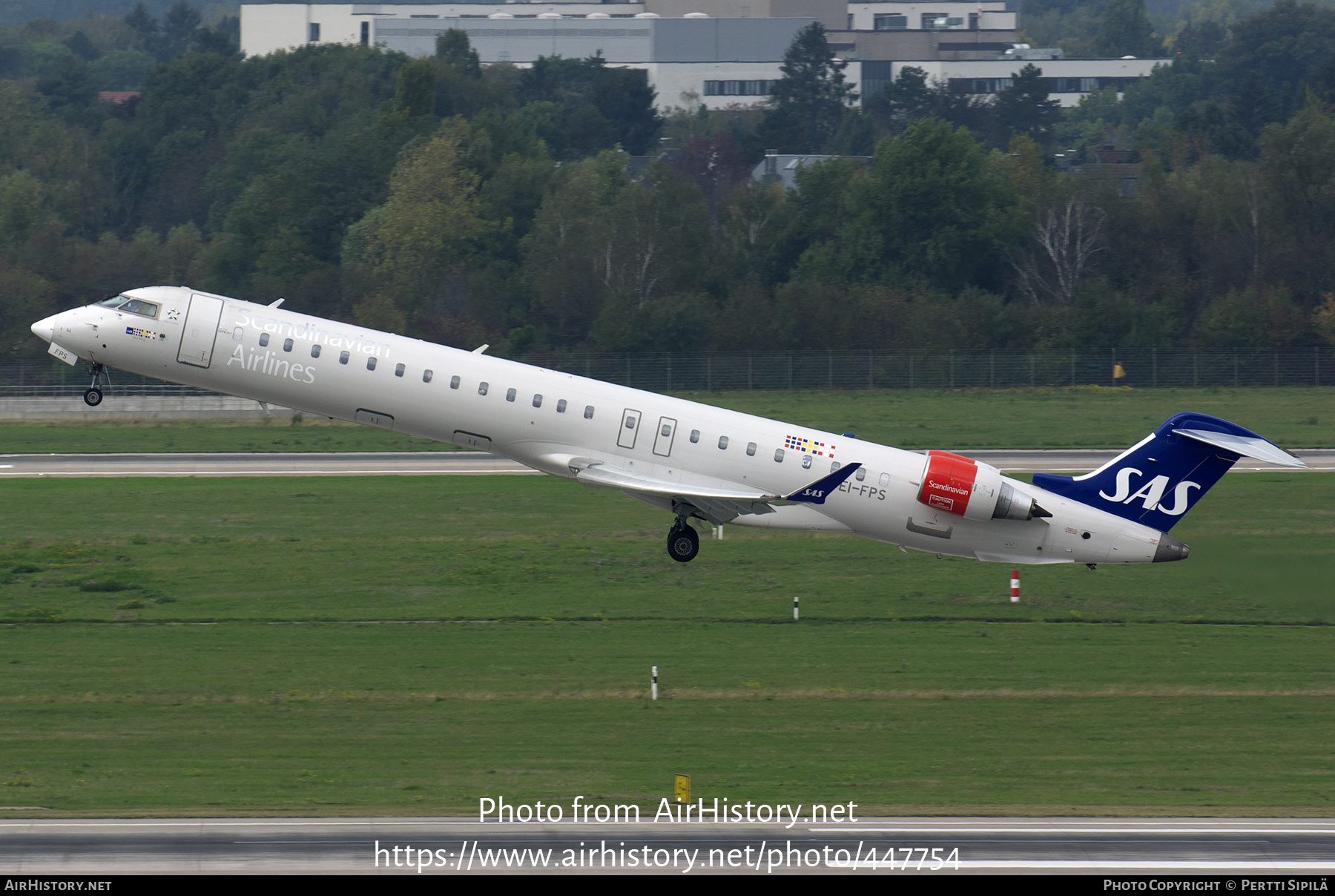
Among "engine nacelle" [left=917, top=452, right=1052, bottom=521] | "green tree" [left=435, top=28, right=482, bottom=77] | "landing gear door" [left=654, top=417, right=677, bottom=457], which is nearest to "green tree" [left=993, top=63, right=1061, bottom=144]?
"green tree" [left=435, top=28, right=482, bottom=77]

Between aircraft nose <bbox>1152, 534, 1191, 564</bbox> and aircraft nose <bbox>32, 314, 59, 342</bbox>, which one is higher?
aircraft nose <bbox>32, 314, 59, 342</bbox>

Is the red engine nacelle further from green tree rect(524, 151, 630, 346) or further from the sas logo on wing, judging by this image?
green tree rect(524, 151, 630, 346)

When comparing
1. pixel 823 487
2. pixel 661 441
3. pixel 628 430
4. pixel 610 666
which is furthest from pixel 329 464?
pixel 823 487

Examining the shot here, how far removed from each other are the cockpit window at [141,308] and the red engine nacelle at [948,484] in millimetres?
20251

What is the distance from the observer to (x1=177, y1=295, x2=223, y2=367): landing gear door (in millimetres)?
38562

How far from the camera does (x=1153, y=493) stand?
136 feet

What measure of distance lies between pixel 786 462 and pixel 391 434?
4638 cm

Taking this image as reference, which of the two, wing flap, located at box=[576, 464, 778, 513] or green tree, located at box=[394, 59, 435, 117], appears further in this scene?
green tree, located at box=[394, 59, 435, 117]

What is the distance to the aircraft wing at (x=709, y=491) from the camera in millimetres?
38562

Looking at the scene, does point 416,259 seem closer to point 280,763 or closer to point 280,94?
point 280,94

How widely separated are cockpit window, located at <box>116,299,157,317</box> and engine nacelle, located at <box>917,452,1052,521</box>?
20.3 m

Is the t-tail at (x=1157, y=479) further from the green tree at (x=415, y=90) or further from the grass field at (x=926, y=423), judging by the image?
the green tree at (x=415, y=90)

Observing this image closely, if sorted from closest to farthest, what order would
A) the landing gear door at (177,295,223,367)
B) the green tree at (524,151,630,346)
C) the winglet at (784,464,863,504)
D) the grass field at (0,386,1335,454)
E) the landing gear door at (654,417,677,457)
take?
the winglet at (784,464,863,504)
the landing gear door at (177,295,223,367)
the landing gear door at (654,417,677,457)
the grass field at (0,386,1335,454)
the green tree at (524,151,630,346)

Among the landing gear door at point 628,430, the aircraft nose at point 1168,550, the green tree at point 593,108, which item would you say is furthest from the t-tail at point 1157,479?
the green tree at point 593,108
